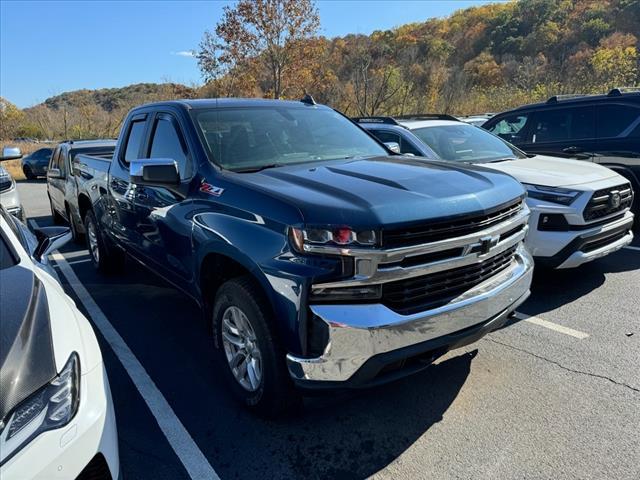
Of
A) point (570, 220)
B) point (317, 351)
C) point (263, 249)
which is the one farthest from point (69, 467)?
point (570, 220)

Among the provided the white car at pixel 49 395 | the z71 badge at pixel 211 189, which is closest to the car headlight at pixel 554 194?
the z71 badge at pixel 211 189

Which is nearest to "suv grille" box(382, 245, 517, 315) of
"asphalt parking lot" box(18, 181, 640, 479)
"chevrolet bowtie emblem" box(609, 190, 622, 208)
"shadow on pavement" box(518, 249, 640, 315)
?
"asphalt parking lot" box(18, 181, 640, 479)

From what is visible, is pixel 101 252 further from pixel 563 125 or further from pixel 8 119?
pixel 8 119

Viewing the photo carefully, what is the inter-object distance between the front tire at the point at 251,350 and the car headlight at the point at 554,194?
3388 millimetres

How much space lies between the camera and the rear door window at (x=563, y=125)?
713 centimetres

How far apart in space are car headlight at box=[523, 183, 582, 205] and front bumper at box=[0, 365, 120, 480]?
4343 millimetres

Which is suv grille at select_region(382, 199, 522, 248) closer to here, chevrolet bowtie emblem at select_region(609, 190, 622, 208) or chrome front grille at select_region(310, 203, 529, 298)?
chrome front grille at select_region(310, 203, 529, 298)

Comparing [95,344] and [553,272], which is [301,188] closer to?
[95,344]

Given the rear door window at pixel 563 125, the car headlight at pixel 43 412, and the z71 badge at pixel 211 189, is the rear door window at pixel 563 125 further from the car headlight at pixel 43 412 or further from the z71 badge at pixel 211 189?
the car headlight at pixel 43 412

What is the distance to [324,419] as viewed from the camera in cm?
302

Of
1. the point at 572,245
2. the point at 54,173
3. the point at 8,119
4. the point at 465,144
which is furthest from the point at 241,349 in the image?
the point at 8,119

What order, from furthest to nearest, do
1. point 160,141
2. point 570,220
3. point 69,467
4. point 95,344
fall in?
point 570,220 < point 160,141 < point 95,344 < point 69,467

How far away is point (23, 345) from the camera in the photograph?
1.90m

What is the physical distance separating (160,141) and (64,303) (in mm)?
2106
